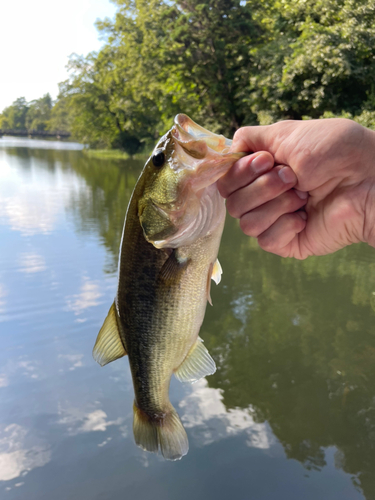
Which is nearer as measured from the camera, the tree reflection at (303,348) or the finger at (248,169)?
the finger at (248,169)

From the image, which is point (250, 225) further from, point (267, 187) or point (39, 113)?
point (39, 113)

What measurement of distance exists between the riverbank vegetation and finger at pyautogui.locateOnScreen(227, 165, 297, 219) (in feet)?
46.9

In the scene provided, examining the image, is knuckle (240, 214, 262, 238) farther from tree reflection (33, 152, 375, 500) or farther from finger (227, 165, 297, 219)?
tree reflection (33, 152, 375, 500)

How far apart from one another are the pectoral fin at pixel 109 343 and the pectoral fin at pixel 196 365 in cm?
29

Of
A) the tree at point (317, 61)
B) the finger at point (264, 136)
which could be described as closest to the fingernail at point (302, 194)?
the finger at point (264, 136)

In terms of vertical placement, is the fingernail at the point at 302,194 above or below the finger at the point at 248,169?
below

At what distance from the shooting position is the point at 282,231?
2.03 metres

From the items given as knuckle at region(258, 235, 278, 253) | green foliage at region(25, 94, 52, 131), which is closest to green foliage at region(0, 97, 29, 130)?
green foliage at region(25, 94, 52, 131)

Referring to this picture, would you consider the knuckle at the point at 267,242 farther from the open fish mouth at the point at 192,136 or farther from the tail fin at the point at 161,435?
the tail fin at the point at 161,435

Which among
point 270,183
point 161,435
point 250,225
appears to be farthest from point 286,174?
point 161,435

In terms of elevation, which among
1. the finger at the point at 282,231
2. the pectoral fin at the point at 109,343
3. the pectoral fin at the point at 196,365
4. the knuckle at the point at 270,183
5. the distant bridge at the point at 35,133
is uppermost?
the distant bridge at the point at 35,133

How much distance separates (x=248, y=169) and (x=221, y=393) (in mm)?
2544

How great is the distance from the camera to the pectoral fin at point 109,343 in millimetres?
1828

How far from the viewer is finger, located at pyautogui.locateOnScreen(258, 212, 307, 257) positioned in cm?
203
